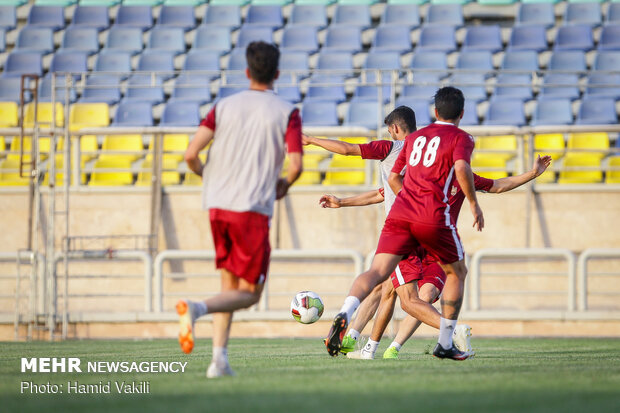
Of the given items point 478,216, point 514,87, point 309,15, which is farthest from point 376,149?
point 309,15

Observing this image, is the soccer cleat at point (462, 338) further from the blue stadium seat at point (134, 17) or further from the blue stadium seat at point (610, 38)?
the blue stadium seat at point (134, 17)

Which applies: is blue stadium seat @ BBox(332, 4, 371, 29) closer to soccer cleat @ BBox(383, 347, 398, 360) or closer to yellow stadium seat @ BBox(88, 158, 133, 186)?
yellow stadium seat @ BBox(88, 158, 133, 186)

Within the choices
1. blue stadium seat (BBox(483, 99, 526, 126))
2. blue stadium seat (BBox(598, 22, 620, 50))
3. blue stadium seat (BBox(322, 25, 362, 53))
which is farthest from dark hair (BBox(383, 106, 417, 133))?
blue stadium seat (BBox(598, 22, 620, 50))

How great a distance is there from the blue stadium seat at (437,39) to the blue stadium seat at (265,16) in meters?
2.85

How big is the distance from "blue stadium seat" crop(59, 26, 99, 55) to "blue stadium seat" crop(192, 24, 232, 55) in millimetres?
2002

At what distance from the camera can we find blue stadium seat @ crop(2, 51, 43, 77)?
18.4 metres

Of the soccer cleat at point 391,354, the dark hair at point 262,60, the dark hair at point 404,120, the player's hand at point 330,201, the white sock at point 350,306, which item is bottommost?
the soccer cleat at point 391,354

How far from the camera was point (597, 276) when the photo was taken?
13492 millimetres

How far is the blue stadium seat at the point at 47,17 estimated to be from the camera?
64.6 feet

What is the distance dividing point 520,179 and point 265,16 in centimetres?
1300

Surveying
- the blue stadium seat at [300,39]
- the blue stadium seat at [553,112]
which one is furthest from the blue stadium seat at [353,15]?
the blue stadium seat at [553,112]

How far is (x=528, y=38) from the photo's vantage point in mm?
18344

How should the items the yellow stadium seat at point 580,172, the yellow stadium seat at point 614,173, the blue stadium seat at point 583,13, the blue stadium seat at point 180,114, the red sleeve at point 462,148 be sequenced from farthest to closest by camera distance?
the blue stadium seat at point 583,13
the blue stadium seat at point 180,114
the yellow stadium seat at point 614,173
the yellow stadium seat at point 580,172
the red sleeve at point 462,148

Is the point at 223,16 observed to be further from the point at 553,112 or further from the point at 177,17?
the point at 553,112
